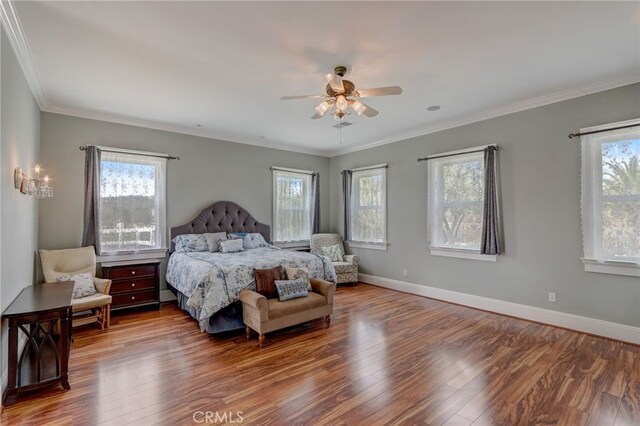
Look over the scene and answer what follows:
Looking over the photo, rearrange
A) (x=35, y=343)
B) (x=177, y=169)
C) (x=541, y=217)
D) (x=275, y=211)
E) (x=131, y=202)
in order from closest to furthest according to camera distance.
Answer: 1. (x=35, y=343)
2. (x=541, y=217)
3. (x=131, y=202)
4. (x=177, y=169)
5. (x=275, y=211)

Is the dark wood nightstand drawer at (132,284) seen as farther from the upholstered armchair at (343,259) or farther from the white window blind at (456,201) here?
the white window blind at (456,201)

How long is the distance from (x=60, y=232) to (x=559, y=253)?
656cm

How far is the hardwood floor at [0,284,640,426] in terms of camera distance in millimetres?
2158

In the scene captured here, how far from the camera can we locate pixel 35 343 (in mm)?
2404

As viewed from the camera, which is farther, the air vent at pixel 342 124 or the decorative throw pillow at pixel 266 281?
the air vent at pixel 342 124

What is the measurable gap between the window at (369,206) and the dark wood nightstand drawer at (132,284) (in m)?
3.84

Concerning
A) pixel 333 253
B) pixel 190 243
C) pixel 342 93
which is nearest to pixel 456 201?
pixel 333 253

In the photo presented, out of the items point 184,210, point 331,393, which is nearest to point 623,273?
point 331,393

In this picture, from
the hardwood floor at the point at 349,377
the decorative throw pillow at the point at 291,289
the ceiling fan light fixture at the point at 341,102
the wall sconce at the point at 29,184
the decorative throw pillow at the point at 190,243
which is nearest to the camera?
the hardwood floor at the point at 349,377

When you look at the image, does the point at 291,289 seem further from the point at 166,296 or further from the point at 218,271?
the point at 166,296

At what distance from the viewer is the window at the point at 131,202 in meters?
4.52

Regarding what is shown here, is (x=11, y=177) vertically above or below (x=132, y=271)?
above

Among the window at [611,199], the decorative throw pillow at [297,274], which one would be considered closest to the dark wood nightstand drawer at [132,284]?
the decorative throw pillow at [297,274]

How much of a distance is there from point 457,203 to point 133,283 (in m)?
4.98
